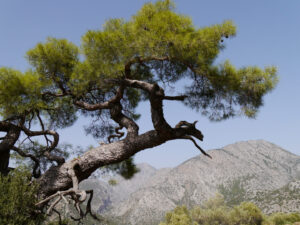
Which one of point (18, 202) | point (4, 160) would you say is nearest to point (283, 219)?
point (4, 160)

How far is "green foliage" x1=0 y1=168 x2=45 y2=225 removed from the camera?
4586 mm

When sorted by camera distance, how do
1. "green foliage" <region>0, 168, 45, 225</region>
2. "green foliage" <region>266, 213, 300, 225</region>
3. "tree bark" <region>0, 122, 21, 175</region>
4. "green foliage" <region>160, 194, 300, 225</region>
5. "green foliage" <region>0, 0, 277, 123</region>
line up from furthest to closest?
1. "green foliage" <region>160, 194, 300, 225</region>
2. "green foliage" <region>266, 213, 300, 225</region>
3. "tree bark" <region>0, 122, 21, 175</region>
4. "green foliage" <region>0, 0, 277, 123</region>
5. "green foliage" <region>0, 168, 45, 225</region>

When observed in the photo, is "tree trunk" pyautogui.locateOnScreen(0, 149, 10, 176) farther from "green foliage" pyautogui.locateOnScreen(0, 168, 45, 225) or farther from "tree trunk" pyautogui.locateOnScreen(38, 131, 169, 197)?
"green foliage" pyautogui.locateOnScreen(0, 168, 45, 225)

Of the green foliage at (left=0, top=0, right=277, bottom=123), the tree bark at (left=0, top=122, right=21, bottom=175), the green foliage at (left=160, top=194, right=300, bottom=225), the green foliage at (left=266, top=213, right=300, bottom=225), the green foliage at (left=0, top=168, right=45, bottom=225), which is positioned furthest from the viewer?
the green foliage at (left=160, top=194, right=300, bottom=225)

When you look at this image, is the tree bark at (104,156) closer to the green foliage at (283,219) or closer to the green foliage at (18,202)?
the green foliage at (18,202)

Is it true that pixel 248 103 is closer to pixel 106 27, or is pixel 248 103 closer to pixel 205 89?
pixel 205 89

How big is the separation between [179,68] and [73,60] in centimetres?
302

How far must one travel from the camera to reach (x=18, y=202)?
15.6 feet

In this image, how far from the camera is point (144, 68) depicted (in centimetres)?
754

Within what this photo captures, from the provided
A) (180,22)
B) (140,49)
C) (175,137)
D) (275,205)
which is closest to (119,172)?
(175,137)

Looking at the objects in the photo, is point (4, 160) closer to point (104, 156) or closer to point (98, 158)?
point (98, 158)

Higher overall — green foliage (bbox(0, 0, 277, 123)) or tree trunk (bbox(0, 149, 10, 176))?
green foliage (bbox(0, 0, 277, 123))

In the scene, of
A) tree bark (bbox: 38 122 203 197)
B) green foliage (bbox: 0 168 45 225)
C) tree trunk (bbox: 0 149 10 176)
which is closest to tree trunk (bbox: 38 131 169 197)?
tree bark (bbox: 38 122 203 197)

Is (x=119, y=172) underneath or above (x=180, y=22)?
underneath
